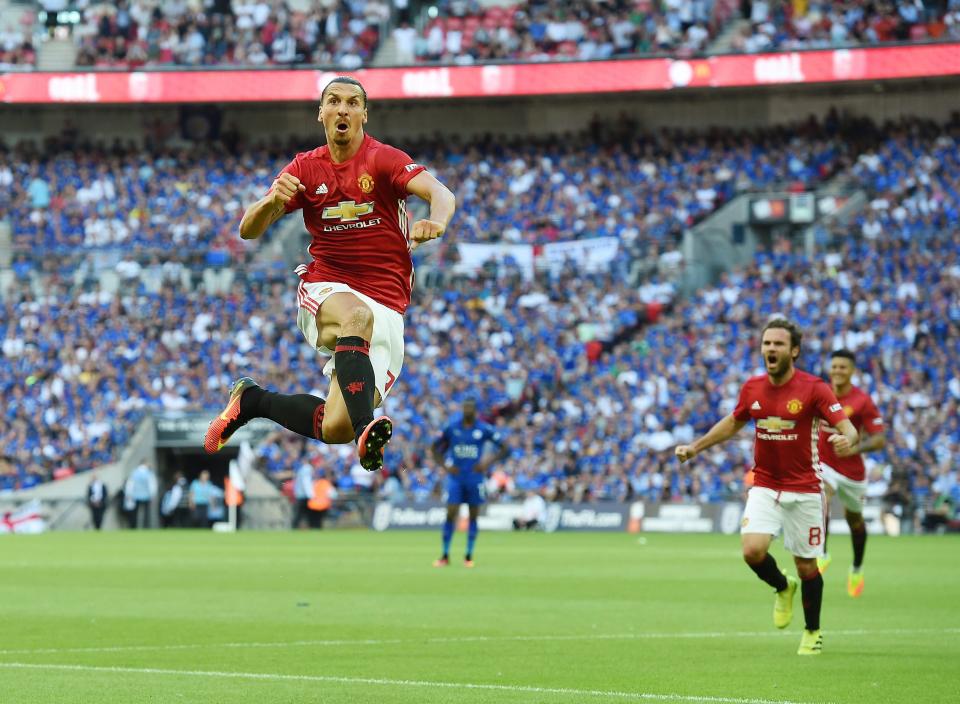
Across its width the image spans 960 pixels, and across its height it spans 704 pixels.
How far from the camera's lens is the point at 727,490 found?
35.8 metres

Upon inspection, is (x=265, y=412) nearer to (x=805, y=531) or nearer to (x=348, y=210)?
(x=348, y=210)

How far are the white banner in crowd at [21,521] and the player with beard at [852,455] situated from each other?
81.3ft

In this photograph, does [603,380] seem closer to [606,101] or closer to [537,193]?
[537,193]

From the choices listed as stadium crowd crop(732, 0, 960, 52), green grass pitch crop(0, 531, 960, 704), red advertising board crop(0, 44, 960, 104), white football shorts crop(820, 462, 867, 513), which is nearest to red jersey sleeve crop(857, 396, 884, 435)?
white football shorts crop(820, 462, 867, 513)

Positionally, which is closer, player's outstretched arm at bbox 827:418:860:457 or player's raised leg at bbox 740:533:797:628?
player's outstretched arm at bbox 827:418:860:457

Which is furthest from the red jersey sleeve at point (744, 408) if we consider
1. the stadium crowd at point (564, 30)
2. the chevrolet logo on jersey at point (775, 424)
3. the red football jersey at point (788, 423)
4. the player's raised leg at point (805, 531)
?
the stadium crowd at point (564, 30)

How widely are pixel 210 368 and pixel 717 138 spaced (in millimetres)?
16152

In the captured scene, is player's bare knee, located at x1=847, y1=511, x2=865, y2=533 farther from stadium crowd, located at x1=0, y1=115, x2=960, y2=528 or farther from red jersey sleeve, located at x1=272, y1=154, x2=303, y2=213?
stadium crowd, located at x1=0, y1=115, x2=960, y2=528

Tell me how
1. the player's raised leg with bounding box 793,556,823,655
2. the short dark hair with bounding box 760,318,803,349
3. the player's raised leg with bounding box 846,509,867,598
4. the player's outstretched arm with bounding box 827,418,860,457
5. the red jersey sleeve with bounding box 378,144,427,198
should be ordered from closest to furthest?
the red jersey sleeve with bounding box 378,144,427,198 < the player's outstretched arm with bounding box 827,418,860,457 < the player's raised leg with bounding box 793,556,823,655 < the short dark hair with bounding box 760,318,803,349 < the player's raised leg with bounding box 846,509,867,598

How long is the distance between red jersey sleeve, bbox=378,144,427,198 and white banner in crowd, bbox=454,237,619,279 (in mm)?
33173

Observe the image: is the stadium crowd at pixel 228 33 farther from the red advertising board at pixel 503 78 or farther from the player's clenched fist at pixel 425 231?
the player's clenched fist at pixel 425 231

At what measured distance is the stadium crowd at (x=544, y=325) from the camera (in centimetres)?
3709

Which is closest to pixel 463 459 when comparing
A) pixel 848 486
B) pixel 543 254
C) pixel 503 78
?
pixel 848 486

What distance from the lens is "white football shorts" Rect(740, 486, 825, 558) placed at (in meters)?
Answer: 12.8
